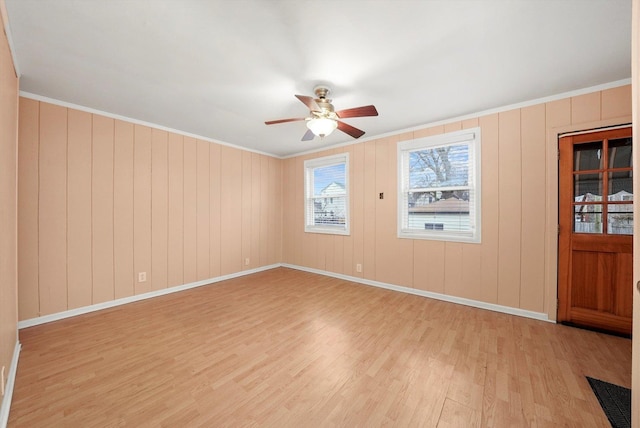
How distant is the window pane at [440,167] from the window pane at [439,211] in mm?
158

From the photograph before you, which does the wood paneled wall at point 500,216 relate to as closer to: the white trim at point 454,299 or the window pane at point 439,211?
the white trim at point 454,299

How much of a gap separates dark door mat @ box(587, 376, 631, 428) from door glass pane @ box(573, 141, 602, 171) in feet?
6.81

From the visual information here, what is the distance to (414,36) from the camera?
5.85 ft

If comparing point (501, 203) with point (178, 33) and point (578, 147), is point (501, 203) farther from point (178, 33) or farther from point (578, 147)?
point (178, 33)

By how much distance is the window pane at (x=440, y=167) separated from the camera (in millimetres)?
3371

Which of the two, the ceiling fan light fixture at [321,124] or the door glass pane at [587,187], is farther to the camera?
the door glass pane at [587,187]

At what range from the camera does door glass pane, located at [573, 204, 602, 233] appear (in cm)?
255

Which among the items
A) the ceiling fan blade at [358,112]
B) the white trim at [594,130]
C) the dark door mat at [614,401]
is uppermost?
the ceiling fan blade at [358,112]

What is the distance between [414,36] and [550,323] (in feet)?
10.7

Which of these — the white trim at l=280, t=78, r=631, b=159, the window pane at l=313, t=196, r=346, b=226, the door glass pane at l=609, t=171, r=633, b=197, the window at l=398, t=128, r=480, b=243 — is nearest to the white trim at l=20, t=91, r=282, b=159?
the window pane at l=313, t=196, r=346, b=226

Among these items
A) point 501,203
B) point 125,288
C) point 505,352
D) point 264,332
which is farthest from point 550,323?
point 125,288

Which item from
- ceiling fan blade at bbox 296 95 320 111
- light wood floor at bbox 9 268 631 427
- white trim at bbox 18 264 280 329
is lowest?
light wood floor at bbox 9 268 631 427

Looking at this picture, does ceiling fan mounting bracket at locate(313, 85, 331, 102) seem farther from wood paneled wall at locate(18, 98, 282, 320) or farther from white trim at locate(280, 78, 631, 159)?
wood paneled wall at locate(18, 98, 282, 320)

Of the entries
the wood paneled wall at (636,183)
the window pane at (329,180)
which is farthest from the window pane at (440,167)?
the wood paneled wall at (636,183)
